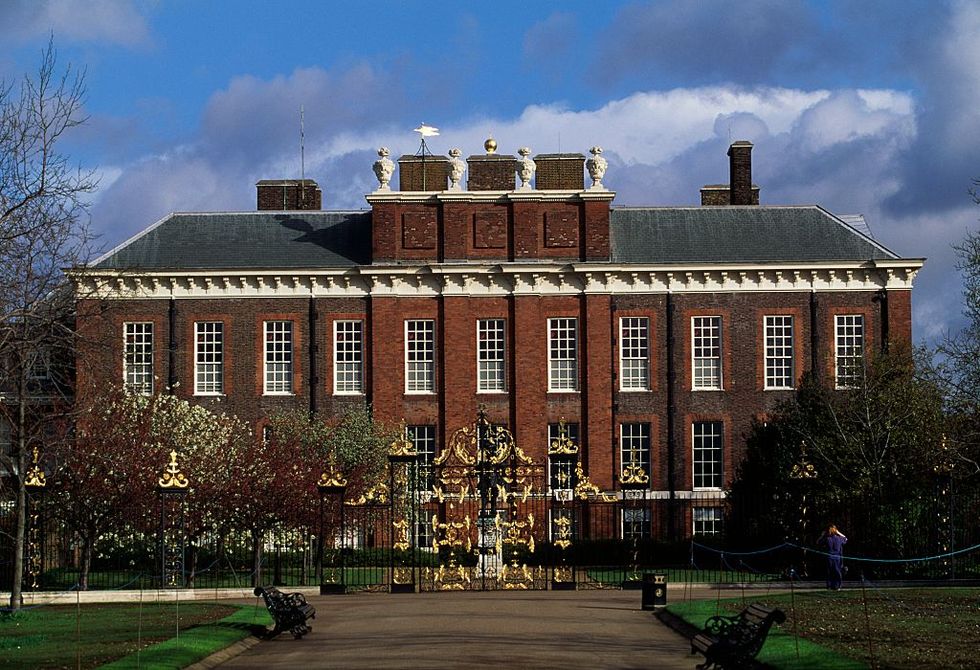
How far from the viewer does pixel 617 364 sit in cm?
5084

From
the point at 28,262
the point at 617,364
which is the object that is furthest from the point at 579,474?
the point at 617,364

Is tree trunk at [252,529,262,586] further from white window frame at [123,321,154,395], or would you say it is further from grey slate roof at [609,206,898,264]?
grey slate roof at [609,206,898,264]

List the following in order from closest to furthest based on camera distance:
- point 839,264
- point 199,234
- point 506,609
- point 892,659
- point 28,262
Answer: point 892,659 < point 28,262 < point 506,609 < point 839,264 < point 199,234

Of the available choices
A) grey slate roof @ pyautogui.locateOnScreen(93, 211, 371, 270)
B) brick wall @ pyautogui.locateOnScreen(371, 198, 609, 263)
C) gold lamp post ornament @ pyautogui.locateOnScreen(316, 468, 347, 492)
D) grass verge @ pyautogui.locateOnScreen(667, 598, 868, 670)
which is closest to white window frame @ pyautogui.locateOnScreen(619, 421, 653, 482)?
brick wall @ pyautogui.locateOnScreen(371, 198, 609, 263)

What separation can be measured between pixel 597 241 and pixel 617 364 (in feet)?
13.7

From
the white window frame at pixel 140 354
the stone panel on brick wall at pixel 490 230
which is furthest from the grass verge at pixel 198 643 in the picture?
the stone panel on brick wall at pixel 490 230

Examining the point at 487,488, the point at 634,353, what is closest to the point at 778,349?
the point at 634,353

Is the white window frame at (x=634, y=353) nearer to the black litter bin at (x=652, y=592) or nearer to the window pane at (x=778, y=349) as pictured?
the window pane at (x=778, y=349)

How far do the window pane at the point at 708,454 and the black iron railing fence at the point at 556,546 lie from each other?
54cm

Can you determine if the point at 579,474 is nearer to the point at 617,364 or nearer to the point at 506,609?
the point at 506,609

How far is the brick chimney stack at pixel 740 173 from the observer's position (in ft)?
181

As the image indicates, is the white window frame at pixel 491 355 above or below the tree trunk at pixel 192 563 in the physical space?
above

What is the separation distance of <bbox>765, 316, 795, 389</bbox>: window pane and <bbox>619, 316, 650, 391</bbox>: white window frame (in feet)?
13.0

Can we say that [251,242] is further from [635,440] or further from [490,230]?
[635,440]
